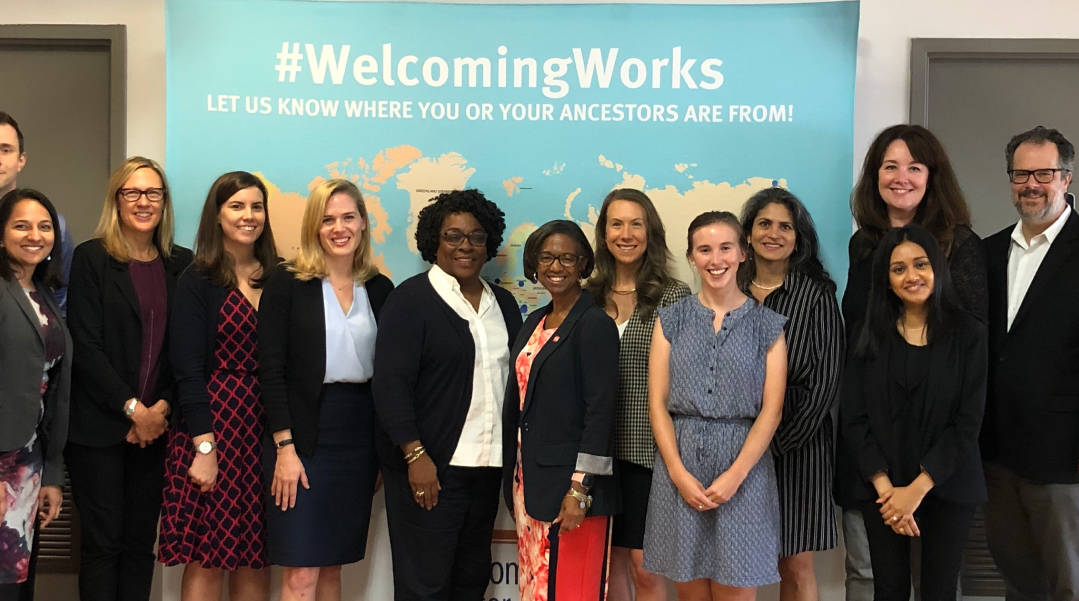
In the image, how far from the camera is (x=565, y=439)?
2.55m

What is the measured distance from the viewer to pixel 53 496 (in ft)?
9.09

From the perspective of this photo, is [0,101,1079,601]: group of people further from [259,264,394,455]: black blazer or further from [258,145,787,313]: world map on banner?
[258,145,787,313]: world map on banner

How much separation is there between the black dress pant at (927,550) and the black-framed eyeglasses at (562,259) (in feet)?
3.93

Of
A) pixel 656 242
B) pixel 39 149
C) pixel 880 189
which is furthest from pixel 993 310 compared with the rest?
pixel 39 149

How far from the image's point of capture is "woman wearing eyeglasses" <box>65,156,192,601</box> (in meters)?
2.84

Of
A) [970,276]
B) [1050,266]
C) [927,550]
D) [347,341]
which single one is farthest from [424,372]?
[1050,266]

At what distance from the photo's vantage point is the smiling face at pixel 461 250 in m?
2.87

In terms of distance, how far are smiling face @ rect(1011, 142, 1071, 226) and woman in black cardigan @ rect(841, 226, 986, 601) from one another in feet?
1.52

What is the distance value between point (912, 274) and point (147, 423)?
8.41 ft

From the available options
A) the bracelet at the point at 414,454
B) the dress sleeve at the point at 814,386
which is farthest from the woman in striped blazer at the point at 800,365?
the bracelet at the point at 414,454

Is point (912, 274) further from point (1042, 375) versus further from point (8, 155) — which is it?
point (8, 155)

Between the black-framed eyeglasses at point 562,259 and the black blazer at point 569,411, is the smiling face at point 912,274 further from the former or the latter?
the black-framed eyeglasses at point 562,259

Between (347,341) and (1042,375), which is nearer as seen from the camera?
(1042,375)

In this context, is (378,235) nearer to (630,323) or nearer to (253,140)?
(253,140)
